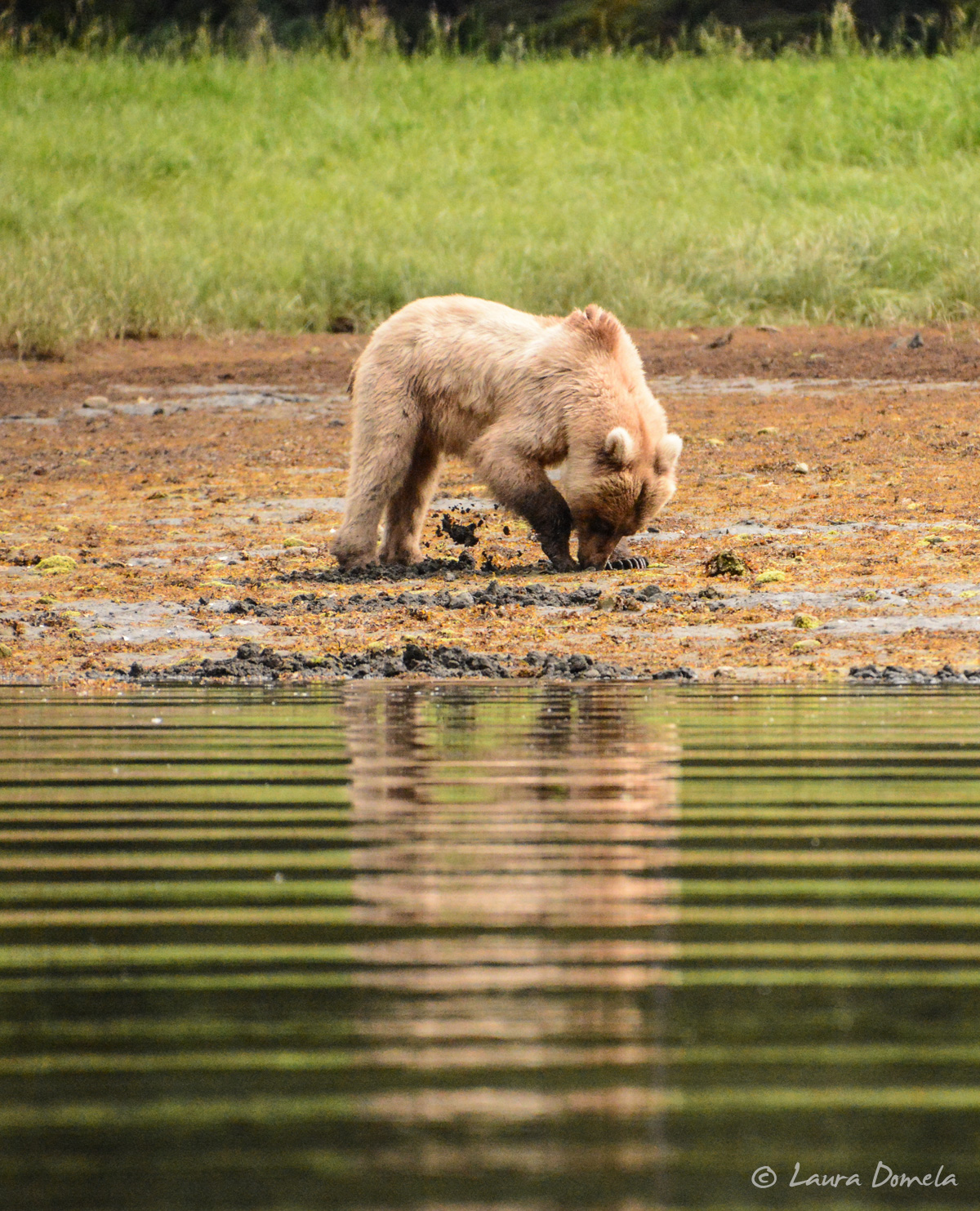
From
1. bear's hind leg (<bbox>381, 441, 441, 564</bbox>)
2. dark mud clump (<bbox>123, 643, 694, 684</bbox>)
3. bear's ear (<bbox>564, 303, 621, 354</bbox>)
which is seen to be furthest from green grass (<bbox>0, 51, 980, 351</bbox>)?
dark mud clump (<bbox>123, 643, 694, 684</bbox>)

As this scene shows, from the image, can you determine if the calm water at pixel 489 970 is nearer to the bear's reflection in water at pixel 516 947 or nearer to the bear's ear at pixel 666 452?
the bear's reflection in water at pixel 516 947

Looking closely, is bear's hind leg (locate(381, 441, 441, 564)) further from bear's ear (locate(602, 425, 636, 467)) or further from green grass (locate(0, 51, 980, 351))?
green grass (locate(0, 51, 980, 351))

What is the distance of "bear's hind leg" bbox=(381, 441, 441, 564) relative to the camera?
10062mm

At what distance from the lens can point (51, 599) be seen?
8.90 m

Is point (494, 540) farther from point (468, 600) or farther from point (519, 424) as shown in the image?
point (468, 600)

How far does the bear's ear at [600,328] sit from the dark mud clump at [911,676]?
2.93 metres

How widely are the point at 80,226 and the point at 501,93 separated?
22.3 feet

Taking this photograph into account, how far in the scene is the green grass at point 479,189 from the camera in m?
18.7

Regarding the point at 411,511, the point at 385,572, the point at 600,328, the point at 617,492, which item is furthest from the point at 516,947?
the point at 411,511

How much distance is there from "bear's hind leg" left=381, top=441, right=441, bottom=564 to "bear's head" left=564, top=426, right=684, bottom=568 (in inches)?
37.8

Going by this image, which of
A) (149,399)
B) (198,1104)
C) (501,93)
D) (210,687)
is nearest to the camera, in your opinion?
(198,1104)

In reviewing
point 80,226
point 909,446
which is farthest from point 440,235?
point 909,446

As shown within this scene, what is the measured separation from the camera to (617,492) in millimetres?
9195

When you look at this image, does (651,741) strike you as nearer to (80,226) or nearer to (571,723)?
(571,723)
